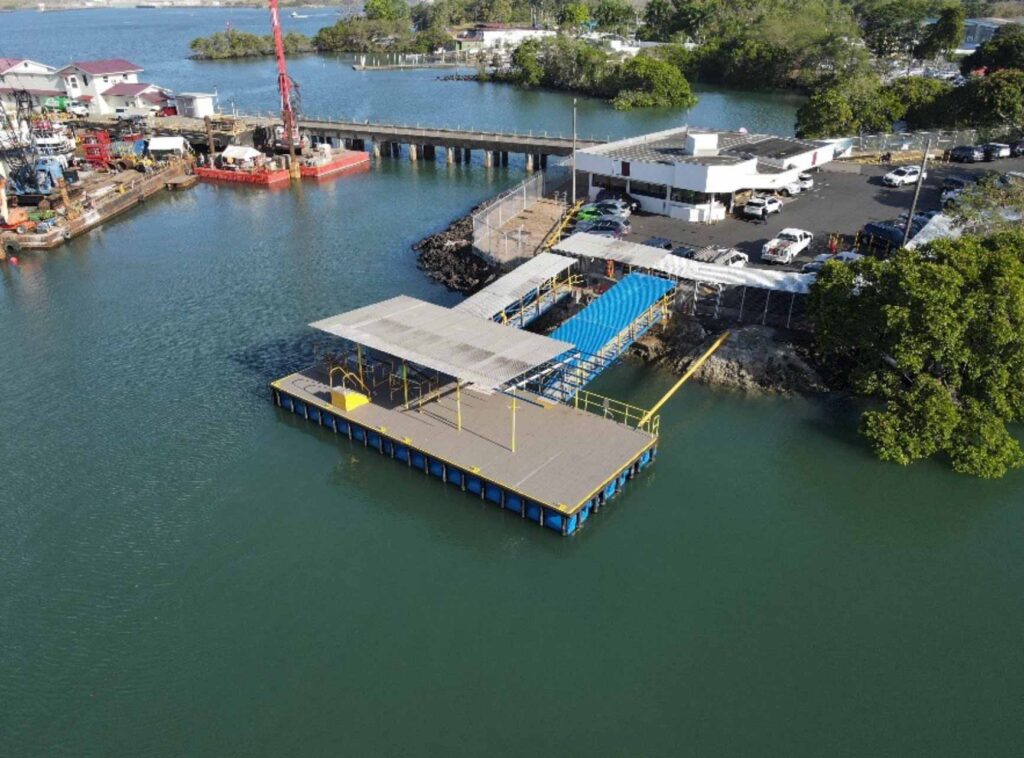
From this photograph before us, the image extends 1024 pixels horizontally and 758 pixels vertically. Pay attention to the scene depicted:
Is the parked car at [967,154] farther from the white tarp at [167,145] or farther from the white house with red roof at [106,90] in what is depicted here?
the white house with red roof at [106,90]

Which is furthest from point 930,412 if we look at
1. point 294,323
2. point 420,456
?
point 294,323

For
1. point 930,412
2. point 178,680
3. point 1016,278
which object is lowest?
point 178,680

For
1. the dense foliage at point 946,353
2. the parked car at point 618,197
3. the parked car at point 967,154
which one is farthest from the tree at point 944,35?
the dense foliage at point 946,353

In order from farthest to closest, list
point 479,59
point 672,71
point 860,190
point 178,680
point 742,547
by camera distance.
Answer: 1. point 479,59
2. point 672,71
3. point 860,190
4. point 742,547
5. point 178,680

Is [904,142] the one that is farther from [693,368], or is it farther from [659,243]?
[693,368]

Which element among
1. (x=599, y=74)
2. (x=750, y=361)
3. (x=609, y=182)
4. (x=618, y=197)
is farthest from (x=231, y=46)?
(x=750, y=361)

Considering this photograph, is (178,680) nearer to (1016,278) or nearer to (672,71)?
(1016,278)

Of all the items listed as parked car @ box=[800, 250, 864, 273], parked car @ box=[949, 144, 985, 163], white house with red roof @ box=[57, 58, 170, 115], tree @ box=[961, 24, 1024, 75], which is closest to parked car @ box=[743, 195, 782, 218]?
parked car @ box=[800, 250, 864, 273]
